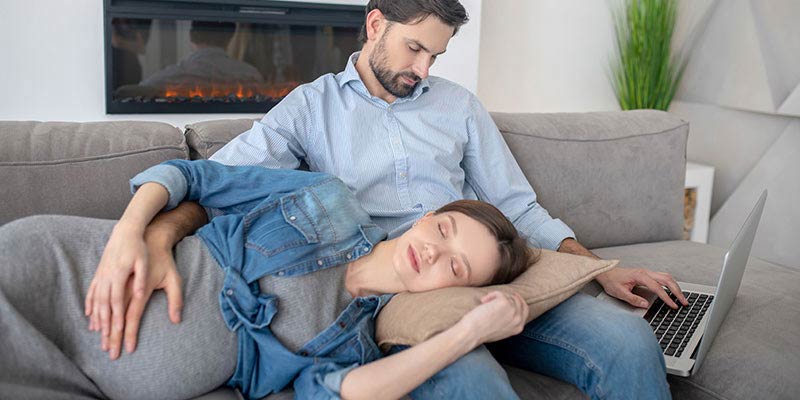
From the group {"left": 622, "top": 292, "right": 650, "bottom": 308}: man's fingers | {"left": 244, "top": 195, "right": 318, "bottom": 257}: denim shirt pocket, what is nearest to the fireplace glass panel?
{"left": 244, "top": 195, "right": 318, "bottom": 257}: denim shirt pocket

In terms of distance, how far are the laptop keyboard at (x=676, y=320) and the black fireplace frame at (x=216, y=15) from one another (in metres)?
2.35

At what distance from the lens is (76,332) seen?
133cm

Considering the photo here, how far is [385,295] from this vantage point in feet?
5.10

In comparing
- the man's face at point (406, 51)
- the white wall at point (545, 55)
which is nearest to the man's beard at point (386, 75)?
the man's face at point (406, 51)

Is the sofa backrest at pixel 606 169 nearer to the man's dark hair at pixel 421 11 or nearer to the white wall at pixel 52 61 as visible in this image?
the man's dark hair at pixel 421 11

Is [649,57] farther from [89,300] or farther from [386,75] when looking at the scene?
[89,300]

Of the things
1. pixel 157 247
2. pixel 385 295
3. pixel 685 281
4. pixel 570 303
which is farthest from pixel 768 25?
pixel 157 247

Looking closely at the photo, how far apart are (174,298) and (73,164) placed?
565 millimetres

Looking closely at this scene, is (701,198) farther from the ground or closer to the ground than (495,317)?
closer to the ground

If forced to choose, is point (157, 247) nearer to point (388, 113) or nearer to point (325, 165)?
point (325, 165)

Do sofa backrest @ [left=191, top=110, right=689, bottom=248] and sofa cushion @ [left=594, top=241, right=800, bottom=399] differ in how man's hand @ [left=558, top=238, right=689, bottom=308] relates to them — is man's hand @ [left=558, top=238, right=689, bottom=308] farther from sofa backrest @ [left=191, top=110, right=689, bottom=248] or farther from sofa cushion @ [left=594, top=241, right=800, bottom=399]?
sofa backrest @ [left=191, top=110, right=689, bottom=248]

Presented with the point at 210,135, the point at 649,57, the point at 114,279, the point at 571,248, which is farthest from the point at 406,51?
the point at 649,57

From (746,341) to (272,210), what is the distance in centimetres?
107

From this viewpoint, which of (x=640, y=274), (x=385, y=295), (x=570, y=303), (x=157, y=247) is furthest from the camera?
(x=640, y=274)
